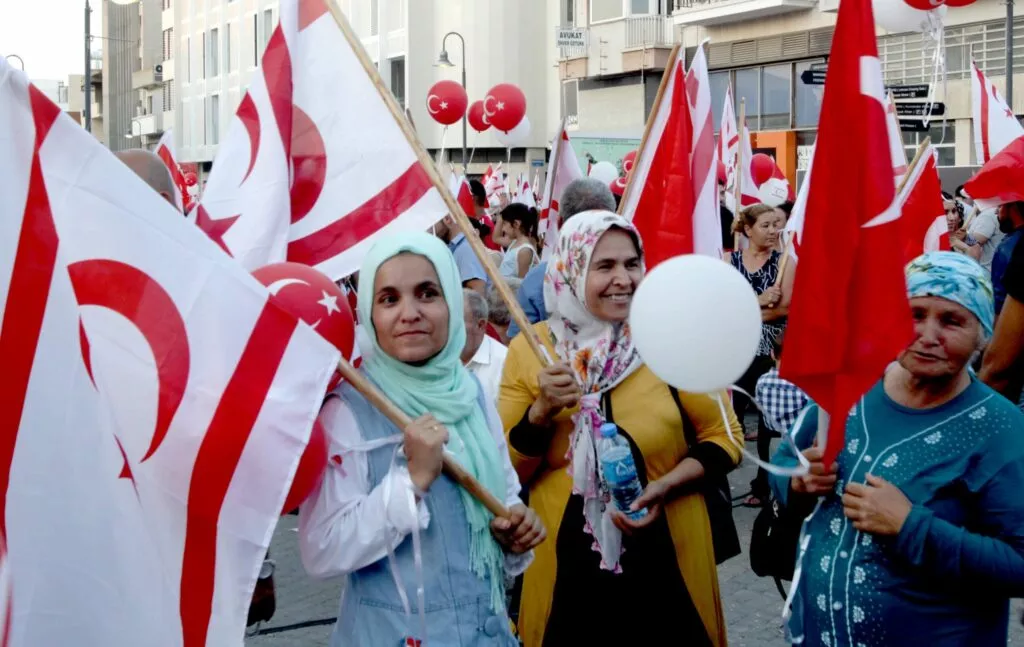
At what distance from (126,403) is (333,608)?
12.8ft

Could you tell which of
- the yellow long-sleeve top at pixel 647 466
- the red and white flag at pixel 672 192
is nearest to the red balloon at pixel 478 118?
the red and white flag at pixel 672 192

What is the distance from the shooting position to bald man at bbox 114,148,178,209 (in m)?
4.55

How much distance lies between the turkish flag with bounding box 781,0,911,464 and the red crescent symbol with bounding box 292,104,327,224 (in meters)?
2.03

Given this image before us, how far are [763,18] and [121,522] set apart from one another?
96.4ft

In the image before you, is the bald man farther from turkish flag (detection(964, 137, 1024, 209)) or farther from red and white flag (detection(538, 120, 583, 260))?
red and white flag (detection(538, 120, 583, 260))

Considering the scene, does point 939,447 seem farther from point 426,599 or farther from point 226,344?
point 226,344

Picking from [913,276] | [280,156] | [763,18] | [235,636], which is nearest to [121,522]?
[235,636]

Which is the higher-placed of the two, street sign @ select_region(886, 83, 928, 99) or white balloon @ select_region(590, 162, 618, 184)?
street sign @ select_region(886, 83, 928, 99)

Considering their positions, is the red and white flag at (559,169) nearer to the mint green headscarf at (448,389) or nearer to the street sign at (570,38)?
the mint green headscarf at (448,389)

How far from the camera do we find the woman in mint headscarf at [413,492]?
9.70 feet

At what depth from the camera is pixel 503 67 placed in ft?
132

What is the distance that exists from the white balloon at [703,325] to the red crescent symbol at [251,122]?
6.50 feet

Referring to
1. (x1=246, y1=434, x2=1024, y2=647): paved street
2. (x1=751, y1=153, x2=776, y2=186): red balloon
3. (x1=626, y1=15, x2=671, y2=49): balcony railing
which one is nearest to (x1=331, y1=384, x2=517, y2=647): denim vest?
(x1=246, y1=434, x2=1024, y2=647): paved street

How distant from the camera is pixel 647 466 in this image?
371cm
